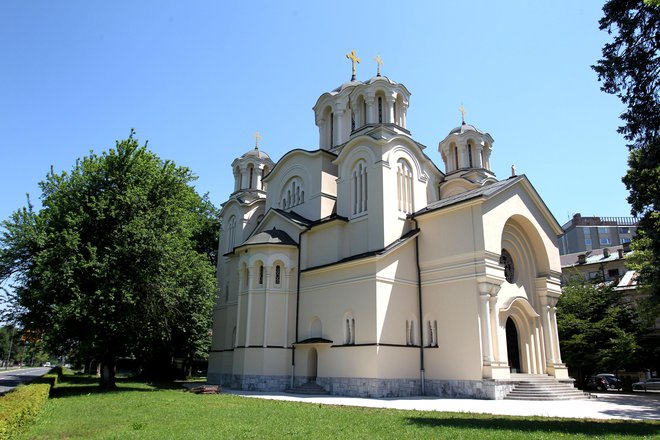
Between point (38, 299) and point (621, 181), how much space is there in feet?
84.5

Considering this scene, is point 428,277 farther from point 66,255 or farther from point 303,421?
point 66,255

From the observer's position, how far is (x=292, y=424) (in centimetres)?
1030

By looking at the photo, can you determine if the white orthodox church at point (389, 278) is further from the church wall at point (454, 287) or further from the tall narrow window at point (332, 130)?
the tall narrow window at point (332, 130)

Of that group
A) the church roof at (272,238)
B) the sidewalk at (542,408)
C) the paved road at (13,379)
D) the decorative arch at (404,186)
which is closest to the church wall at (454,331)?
the sidewalk at (542,408)

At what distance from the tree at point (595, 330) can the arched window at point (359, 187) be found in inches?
514

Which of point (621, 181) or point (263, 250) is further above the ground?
point (621, 181)

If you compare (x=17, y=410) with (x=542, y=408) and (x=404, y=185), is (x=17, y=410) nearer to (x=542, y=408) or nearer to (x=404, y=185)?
(x=542, y=408)

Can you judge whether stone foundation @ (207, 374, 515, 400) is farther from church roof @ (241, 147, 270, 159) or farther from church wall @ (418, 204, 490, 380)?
church roof @ (241, 147, 270, 159)

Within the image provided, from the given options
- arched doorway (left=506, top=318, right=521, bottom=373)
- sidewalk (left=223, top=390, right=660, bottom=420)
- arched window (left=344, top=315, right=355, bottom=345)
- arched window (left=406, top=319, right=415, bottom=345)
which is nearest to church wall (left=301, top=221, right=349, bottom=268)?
arched window (left=344, top=315, right=355, bottom=345)

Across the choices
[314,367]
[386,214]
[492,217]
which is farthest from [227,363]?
[492,217]

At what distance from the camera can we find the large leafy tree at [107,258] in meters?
18.5

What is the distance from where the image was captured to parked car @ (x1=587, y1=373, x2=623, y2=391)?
2583 cm

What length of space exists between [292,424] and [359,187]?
13.9 meters

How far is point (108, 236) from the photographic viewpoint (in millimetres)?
20016
